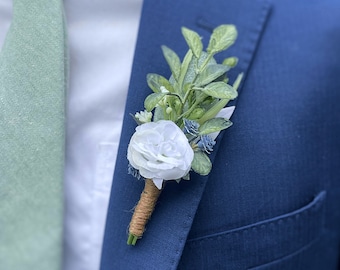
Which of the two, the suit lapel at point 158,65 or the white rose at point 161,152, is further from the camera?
the suit lapel at point 158,65

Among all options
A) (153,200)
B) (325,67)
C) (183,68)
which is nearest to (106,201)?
(153,200)

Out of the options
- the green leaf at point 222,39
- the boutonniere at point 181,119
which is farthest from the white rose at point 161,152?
the green leaf at point 222,39

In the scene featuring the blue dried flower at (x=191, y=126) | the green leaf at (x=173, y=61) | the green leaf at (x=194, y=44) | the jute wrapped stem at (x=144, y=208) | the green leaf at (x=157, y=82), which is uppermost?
the green leaf at (x=194, y=44)

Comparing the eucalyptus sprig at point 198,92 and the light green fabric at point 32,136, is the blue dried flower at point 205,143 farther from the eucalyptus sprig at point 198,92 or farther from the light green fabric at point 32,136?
the light green fabric at point 32,136

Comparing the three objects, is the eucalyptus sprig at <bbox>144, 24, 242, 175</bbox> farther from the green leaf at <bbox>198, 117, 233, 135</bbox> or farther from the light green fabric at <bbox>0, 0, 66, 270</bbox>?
the light green fabric at <bbox>0, 0, 66, 270</bbox>

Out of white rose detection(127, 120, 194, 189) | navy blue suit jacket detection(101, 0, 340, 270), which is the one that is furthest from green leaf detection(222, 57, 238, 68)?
white rose detection(127, 120, 194, 189)

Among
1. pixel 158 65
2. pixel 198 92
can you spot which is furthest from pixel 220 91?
pixel 158 65

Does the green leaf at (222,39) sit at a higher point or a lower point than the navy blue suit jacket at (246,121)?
higher
